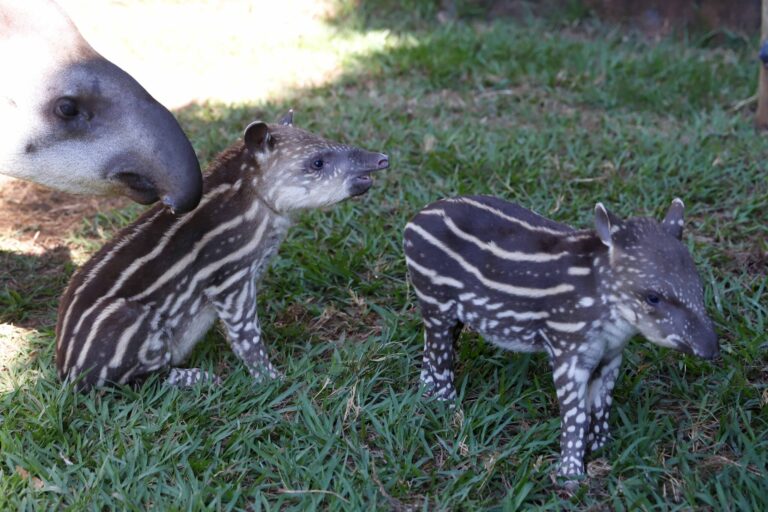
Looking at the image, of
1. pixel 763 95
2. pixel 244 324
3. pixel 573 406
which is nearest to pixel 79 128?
pixel 244 324

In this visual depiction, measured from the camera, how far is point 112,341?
449cm

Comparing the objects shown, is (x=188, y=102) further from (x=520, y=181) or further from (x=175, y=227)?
(x=175, y=227)

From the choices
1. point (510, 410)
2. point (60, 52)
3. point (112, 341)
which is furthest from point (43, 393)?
point (510, 410)

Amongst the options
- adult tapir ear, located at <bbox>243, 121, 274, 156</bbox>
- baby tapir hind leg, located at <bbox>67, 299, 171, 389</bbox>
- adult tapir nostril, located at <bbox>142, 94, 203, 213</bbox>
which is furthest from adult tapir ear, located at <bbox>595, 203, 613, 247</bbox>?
baby tapir hind leg, located at <bbox>67, 299, 171, 389</bbox>

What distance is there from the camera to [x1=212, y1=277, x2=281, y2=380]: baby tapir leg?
15.6 feet

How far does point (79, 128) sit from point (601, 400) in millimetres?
2834

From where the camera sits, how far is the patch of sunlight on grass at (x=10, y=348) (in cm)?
470

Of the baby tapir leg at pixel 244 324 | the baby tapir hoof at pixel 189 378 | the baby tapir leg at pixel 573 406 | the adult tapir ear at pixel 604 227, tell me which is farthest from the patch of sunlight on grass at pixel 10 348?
the adult tapir ear at pixel 604 227

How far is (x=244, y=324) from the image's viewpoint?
4770 mm

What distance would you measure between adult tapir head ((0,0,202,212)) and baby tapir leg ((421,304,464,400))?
52.0 inches

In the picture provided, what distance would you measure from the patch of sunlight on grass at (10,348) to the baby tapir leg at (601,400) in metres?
2.93

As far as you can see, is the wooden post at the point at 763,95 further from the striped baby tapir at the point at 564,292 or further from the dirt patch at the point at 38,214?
the dirt patch at the point at 38,214

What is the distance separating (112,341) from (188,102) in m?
4.13

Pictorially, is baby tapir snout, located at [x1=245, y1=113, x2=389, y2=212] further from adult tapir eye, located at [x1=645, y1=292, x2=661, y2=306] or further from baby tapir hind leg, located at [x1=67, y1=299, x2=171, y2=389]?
adult tapir eye, located at [x1=645, y1=292, x2=661, y2=306]
